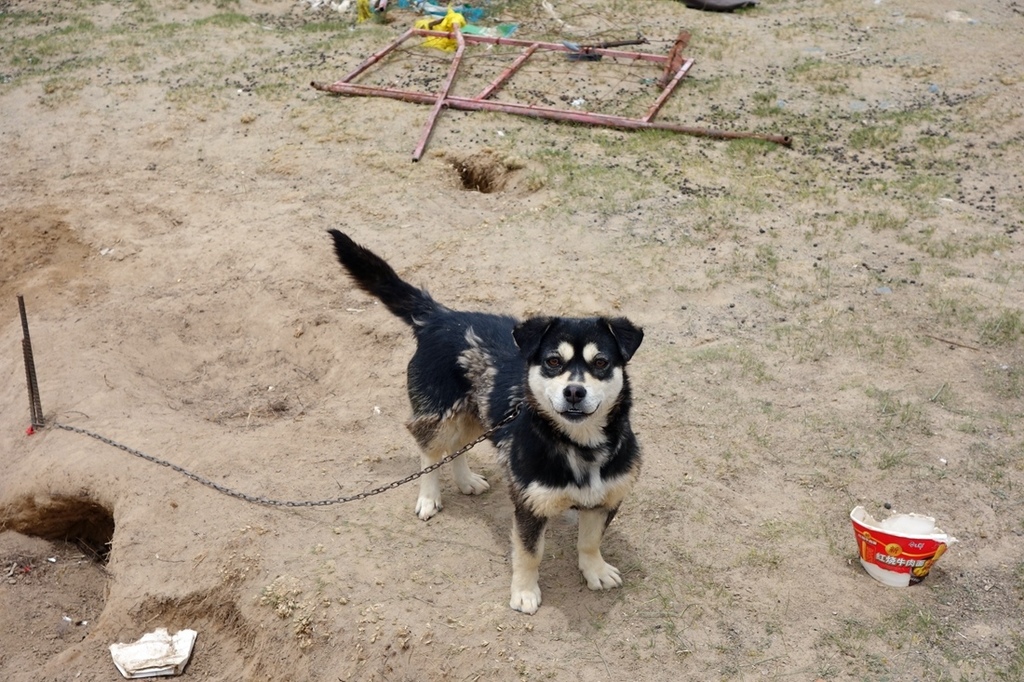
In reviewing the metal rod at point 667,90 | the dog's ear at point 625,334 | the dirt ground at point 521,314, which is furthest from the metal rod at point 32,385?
the metal rod at point 667,90

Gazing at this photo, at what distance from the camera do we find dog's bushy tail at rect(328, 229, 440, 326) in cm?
557

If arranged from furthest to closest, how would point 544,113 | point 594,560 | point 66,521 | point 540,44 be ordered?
1. point 540,44
2. point 544,113
3. point 66,521
4. point 594,560

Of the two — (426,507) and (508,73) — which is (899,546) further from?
(508,73)

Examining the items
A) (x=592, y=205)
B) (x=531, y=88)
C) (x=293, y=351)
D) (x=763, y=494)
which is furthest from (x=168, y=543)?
(x=531, y=88)

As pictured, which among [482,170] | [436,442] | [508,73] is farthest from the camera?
[508,73]

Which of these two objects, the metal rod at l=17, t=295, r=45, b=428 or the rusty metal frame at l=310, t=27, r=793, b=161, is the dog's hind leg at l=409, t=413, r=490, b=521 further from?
the rusty metal frame at l=310, t=27, r=793, b=161

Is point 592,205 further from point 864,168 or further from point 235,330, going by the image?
point 235,330

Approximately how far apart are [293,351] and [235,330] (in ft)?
2.35

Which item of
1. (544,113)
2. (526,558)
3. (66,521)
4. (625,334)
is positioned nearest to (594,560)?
(526,558)

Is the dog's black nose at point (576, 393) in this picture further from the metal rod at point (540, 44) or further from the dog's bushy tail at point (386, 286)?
the metal rod at point (540, 44)

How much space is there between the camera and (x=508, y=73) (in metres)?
11.2

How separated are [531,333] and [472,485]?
1.74 metres

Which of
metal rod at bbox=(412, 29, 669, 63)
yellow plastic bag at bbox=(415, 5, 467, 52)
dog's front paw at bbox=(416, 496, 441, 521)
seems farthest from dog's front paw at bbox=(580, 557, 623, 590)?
yellow plastic bag at bbox=(415, 5, 467, 52)

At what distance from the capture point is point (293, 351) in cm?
775
